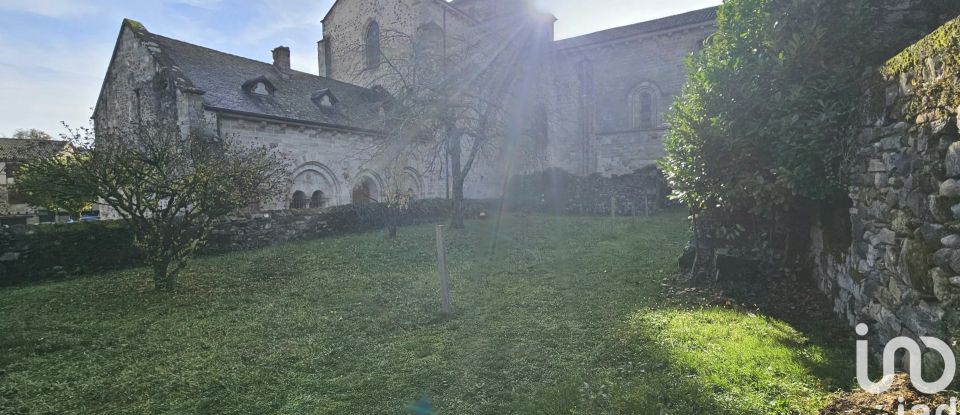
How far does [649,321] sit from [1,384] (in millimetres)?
6753

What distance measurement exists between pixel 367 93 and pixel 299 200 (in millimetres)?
7293

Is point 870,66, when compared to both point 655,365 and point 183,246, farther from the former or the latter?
point 183,246

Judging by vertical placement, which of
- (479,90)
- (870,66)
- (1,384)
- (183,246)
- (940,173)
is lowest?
(1,384)

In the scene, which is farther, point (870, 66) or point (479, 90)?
point (479, 90)

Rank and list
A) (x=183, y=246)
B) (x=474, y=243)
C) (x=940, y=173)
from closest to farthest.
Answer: (x=940, y=173), (x=183, y=246), (x=474, y=243)

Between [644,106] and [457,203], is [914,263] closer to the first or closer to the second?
[457,203]

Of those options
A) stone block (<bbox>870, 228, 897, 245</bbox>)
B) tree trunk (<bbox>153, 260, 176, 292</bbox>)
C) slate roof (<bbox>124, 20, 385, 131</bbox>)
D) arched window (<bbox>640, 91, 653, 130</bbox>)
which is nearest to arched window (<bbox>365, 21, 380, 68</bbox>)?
slate roof (<bbox>124, 20, 385, 131</bbox>)

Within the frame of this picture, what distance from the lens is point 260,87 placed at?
17.1m

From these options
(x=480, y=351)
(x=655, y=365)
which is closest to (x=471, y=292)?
(x=480, y=351)

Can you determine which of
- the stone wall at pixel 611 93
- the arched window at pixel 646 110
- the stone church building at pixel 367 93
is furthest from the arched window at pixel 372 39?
the arched window at pixel 646 110

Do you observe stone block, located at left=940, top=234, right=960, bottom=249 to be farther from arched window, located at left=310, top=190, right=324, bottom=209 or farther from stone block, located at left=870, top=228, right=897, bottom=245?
arched window, located at left=310, top=190, right=324, bottom=209

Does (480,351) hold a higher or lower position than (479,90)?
lower

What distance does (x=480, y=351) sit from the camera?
15.9 feet

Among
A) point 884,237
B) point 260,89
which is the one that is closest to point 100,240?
point 260,89
